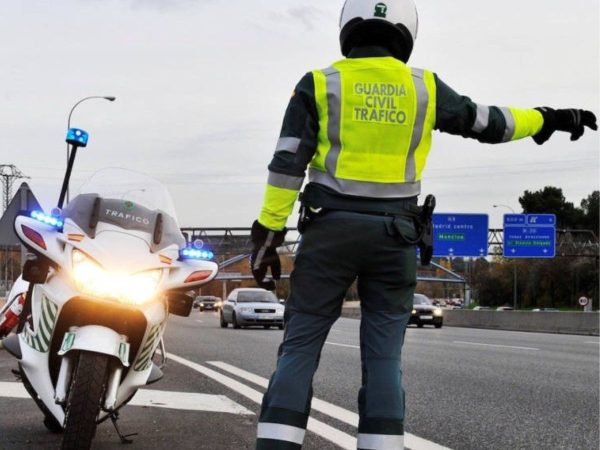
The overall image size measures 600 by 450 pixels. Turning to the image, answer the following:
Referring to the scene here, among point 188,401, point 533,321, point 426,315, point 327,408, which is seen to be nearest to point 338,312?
point 327,408

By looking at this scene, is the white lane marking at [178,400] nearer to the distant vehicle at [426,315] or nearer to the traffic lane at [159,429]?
the traffic lane at [159,429]

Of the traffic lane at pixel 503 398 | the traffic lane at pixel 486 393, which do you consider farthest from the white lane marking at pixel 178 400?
the traffic lane at pixel 503 398

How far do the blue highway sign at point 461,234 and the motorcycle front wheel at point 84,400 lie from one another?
35.0 metres

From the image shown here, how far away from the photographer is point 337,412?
6184 millimetres

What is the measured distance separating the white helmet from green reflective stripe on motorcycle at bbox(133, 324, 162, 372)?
1.75 m

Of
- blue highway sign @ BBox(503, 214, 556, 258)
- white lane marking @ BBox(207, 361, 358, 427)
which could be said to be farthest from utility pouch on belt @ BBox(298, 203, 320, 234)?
blue highway sign @ BBox(503, 214, 556, 258)

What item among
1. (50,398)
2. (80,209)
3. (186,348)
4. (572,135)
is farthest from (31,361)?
(186,348)

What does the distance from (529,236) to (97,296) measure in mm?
36877

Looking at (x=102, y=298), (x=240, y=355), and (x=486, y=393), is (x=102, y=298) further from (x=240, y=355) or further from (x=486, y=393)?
(x=240, y=355)

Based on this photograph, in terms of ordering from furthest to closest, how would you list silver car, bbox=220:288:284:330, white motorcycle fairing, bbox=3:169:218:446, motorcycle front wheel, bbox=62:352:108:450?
silver car, bbox=220:288:284:330, white motorcycle fairing, bbox=3:169:218:446, motorcycle front wheel, bbox=62:352:108:450

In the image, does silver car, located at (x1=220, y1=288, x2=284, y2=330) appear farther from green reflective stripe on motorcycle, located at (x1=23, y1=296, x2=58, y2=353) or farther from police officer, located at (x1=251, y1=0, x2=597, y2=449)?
police officer, located at (x1=251, y1=0, x2=597, y2=449)

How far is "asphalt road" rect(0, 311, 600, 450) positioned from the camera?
5.07 meters

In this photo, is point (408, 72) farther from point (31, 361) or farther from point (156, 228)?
point (31, 361)

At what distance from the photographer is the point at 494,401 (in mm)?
7148
